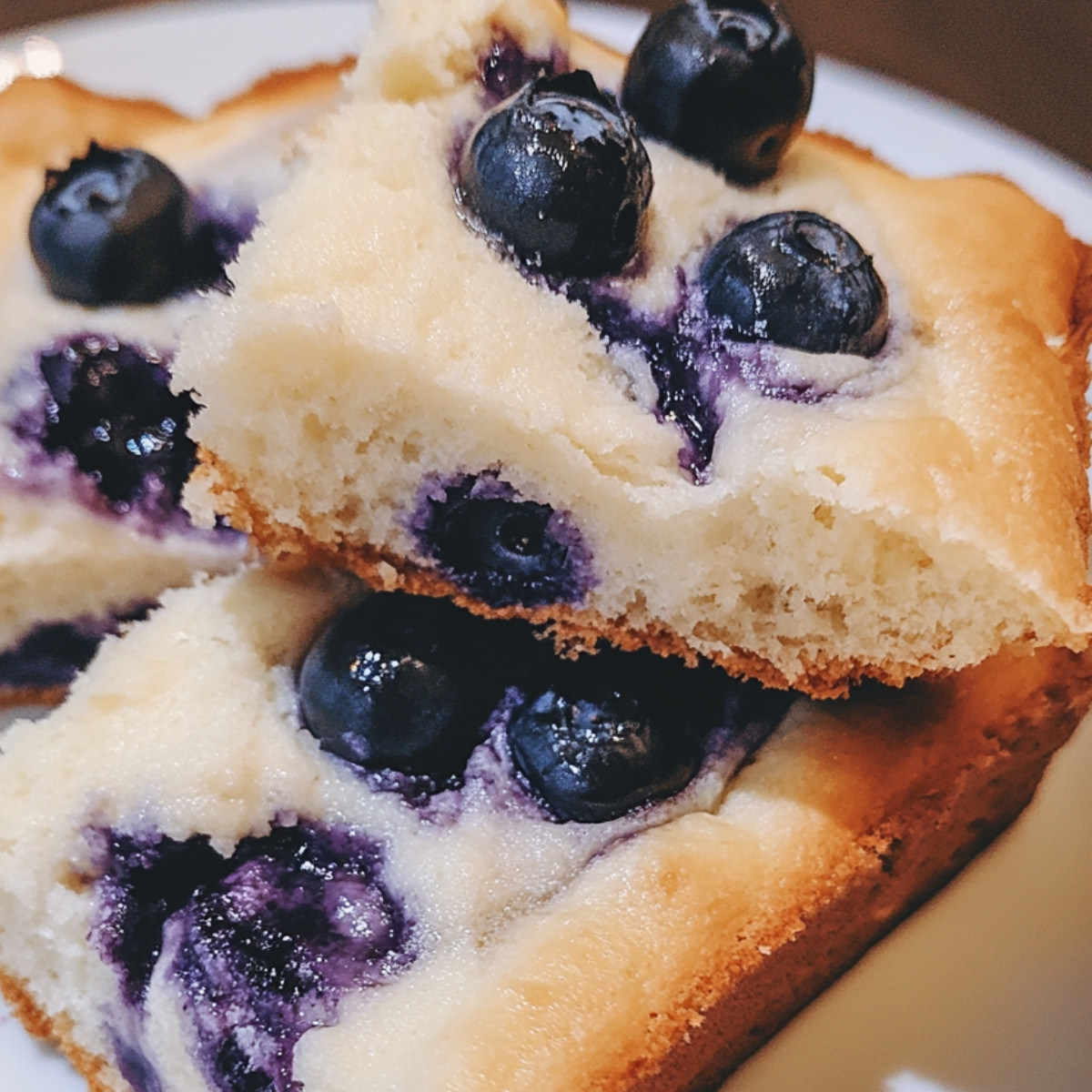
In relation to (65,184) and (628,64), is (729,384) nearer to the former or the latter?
(628,64)

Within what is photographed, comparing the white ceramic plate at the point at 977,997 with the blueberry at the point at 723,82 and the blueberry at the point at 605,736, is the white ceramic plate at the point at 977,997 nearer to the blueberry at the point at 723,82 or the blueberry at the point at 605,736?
the blueberry at the point at 605,736

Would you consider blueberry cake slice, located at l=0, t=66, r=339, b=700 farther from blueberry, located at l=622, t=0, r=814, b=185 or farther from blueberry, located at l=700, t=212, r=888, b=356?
blueberry, located at l=700, t=212, r=888, b=356

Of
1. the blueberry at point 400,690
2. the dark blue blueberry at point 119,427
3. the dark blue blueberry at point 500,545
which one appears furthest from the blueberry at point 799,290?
the dark blue blueberry at point 119,427

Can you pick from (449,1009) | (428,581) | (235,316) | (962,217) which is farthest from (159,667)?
(962,217)

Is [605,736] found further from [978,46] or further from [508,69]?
[978,46]

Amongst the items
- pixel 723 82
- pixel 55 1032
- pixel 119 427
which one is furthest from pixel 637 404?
pixel 55 1032

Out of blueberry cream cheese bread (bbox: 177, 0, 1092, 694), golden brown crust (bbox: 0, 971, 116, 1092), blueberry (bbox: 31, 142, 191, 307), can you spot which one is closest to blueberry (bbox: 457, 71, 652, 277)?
blueberry cream cheese bread (bbox: 177, 0, 1092, 694)

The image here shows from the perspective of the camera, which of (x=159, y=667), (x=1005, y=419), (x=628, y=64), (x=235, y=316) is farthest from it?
(x=628, y=64)
